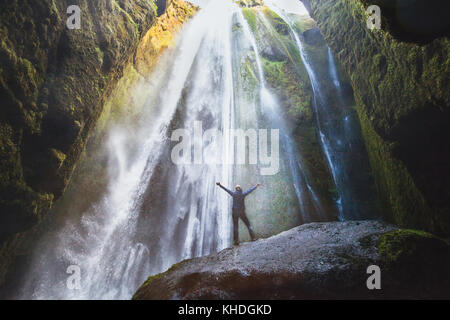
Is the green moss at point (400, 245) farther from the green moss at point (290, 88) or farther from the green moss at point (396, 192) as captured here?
the green moss at point (290, 88)

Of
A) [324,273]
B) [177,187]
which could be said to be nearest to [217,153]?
[177,187]

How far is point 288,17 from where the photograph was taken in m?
20.0

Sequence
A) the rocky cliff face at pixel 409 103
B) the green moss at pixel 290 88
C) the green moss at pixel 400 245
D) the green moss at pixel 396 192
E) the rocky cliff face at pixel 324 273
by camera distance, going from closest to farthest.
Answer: the rocky cliff face at pixel 324 273 → the green moss at pixel 400 245 → the rocky cliff face at pixel 409 103 → the green moss at pixel 396 192 → the green moss at pixel 290 88

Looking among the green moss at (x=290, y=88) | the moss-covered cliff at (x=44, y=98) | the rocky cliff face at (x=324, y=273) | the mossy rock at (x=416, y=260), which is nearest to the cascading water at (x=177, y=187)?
the green moss at (x=290, y=88)

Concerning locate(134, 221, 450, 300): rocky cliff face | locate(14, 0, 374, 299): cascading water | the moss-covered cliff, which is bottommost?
locate(14, 0, 374, 299): cascading water

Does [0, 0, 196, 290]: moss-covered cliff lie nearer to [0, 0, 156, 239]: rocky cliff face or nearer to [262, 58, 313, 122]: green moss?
[0, 0, 156, 239]: rocky cliff face

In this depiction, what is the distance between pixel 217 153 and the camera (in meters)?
11.9

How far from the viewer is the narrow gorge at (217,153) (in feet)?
12.4

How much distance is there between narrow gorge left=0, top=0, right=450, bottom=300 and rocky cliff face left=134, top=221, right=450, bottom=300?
26 mm

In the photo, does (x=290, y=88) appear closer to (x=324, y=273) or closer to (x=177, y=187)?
(x=177, y=187)

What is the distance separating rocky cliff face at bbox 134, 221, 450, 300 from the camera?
2.98m

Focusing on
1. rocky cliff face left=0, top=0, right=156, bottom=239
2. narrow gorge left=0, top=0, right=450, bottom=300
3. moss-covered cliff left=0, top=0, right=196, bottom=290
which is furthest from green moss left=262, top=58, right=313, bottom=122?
rocky cliff face left=0, top=0, right=156, bottom=239

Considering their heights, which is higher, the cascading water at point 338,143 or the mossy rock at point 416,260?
the mossy rock at point 416,260

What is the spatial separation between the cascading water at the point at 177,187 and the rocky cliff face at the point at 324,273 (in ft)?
15.4
